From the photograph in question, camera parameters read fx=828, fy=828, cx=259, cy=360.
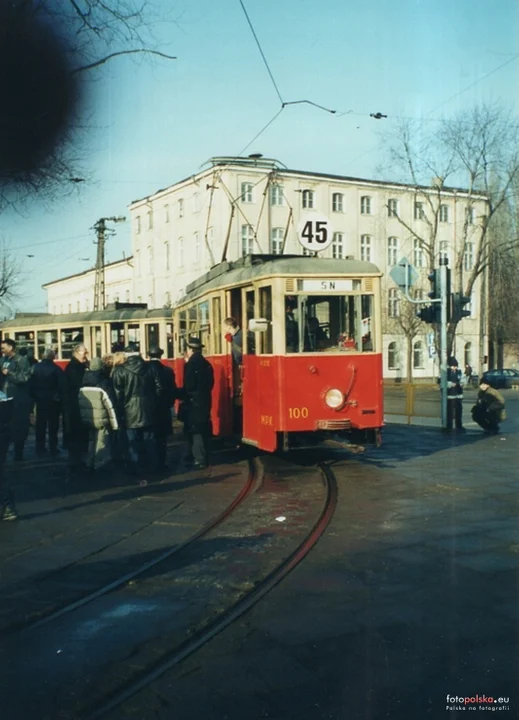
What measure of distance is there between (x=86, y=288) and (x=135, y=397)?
55.2 m

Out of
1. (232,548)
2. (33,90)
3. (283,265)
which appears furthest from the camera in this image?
(283,265)

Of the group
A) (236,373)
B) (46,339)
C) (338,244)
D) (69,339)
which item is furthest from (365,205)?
(236,373)

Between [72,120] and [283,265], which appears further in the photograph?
[283,265]

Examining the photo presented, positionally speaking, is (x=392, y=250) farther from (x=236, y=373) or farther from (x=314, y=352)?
(x=314, y=352)

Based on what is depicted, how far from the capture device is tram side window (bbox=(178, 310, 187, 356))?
670 inches

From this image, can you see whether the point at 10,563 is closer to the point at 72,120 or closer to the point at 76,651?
the point at 76,651

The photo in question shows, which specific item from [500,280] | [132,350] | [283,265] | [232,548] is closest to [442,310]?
[283,265]

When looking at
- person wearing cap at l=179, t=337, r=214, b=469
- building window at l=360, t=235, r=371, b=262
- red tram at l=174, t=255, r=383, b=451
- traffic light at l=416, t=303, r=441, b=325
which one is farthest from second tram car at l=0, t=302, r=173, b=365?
building window at l=360, t=235, r=371, b=262

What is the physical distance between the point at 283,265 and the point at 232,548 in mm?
5108

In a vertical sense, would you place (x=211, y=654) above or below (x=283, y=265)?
below

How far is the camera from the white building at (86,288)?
2416 inches

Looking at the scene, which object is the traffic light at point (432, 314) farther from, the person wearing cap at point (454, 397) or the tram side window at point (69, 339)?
the tram side window at point (69, 339)

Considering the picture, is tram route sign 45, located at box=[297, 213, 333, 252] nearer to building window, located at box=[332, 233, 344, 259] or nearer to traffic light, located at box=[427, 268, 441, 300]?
traffic light, located at box=[427, 268, 441, 300]

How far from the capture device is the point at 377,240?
58.5m
